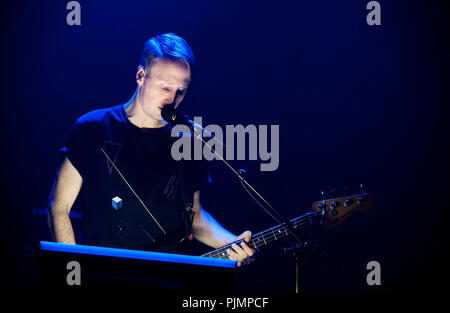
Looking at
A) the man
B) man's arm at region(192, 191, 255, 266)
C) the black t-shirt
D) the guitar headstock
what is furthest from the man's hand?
the guitar headstock

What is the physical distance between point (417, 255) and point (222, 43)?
7.39ft

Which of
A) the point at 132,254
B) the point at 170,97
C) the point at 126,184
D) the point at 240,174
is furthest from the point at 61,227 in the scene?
the point at 132,254

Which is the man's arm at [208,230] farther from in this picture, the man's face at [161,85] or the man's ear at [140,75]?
the man's ear at [140,75]

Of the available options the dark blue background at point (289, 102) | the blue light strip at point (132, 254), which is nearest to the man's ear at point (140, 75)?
the dark blue background at point (289, 102)

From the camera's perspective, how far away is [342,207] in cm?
239

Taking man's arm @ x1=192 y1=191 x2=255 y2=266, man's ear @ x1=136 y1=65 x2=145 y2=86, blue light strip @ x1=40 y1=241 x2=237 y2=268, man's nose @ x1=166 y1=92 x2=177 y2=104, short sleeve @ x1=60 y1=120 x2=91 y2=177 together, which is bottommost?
man's arm @ x1=192 y1=191 x2=255 y2=266

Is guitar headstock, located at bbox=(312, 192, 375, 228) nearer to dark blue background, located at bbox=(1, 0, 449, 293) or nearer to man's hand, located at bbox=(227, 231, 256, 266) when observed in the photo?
man's hand, located at bbox=(227, 231, 256, 266)

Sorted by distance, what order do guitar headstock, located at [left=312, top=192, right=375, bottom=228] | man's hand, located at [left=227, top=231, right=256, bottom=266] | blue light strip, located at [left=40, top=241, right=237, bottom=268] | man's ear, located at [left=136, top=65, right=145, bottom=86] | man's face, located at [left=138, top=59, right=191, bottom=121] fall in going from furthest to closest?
1. man's ear, located at [left=136, top=65, right=145, bottom=86]
2. man's face, located at [left=138, top=59, right=191, bottom=121]
3. man's hand, located at [left=227, top=231, right=256, bottom=266]
4. guitar headstock, located at [left=312, top=192, right=375, bottom=228]
5. blue light strip, located at [left=40, top=241, right=237, bottom=268]

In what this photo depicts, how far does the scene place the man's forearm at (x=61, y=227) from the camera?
2510 mm

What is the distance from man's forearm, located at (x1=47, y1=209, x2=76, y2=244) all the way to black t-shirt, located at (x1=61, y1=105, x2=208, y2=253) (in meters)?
0.09

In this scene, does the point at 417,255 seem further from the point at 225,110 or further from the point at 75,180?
the point at 75,180

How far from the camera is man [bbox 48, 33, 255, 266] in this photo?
2.56 m
